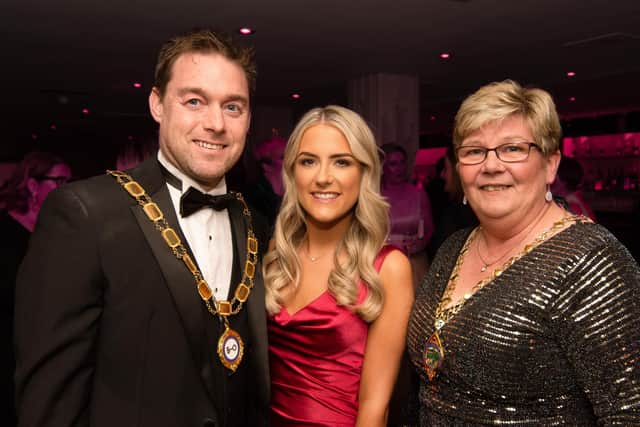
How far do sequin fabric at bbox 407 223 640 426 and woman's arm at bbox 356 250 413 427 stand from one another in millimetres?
251

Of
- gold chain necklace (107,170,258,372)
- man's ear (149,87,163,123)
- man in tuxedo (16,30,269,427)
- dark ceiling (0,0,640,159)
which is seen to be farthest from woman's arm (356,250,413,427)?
dark ceiling (0,0,640,159)

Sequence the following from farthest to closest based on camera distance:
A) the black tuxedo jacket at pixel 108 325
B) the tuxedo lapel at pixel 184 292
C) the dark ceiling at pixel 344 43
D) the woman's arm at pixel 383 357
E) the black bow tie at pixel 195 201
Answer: the dark ceiling at pixel 344 43 < the woman's arm at pixel 383 357 < the black bow tie at pixel 195 201 < the tuxedo lapel at pixel 184 292 < the black tuxedo jacket at pixel 108 325

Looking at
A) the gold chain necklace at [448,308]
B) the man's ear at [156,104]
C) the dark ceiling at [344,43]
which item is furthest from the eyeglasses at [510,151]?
the dark ceiling at [344,43]

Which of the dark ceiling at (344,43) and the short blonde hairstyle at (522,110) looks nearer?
the short blonde hairstyle at (522,110)

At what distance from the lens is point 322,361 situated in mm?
1934

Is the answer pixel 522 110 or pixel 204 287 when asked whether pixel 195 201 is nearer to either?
pixel 204 287

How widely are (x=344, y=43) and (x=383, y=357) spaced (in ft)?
14.5

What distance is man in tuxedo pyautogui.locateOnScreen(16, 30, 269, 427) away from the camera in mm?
1330

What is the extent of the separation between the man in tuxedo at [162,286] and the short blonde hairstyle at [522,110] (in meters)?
0.67

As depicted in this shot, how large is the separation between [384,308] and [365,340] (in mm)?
134

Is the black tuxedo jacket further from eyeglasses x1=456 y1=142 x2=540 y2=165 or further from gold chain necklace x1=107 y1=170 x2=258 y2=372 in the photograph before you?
eyeglasses x1=456 y1=142 x2=540 y2=165

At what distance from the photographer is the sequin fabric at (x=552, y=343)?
137cm

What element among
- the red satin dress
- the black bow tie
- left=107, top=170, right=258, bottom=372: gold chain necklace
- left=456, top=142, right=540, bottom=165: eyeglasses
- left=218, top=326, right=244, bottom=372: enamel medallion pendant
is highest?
left=456, top=142, right=540, bottom=165: eyeglasses

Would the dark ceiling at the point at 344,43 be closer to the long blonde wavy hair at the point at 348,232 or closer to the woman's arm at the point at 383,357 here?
the long blonde wavy hair at the point at 348,232
